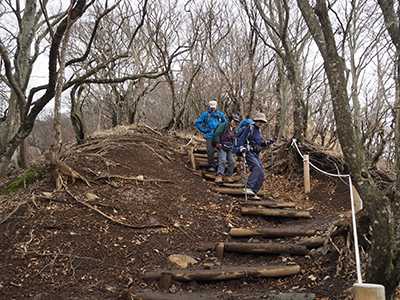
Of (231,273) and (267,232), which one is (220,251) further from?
(267,232)

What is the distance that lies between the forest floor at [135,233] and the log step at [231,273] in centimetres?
7

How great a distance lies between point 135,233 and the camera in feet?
17.0

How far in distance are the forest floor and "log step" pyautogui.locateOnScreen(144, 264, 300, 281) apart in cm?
7

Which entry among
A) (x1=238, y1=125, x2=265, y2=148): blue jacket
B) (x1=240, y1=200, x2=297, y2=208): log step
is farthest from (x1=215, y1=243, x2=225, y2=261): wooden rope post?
(x1=238, y1=125, x2=265, y2=148): blue jacket

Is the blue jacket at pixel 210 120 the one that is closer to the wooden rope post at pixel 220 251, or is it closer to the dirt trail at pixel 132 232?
the dirt trail at pixel 132 232

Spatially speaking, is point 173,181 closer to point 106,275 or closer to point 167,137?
point 106,275

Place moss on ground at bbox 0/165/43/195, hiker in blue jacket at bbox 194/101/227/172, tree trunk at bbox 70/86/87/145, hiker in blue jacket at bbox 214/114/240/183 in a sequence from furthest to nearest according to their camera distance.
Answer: hiker in blue jacket at bbox 194/101/227/172 → tree trunk at bbox 70/86/87/145 → hiker in blue jacket at bbox 214/114/240/183 → moss on ground at bbox 0/165/43/195

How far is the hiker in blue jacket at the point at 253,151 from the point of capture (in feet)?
23.2

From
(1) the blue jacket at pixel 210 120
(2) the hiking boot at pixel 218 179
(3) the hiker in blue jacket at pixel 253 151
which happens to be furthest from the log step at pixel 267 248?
(1) the blue jacket at pixel 210 120

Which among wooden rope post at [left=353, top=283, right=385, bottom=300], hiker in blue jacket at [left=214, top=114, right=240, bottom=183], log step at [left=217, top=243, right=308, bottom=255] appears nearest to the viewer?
wooden rope post at [left=353, top=283, right=385, bottom=300]

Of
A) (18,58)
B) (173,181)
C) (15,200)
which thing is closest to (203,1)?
(18,58)

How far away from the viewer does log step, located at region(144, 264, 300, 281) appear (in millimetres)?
4008

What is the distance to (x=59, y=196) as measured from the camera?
5.57 m

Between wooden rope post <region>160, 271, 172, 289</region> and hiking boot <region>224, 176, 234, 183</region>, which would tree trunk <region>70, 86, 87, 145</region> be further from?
wooden rope post <region>160, 271, 172, 289</region>
